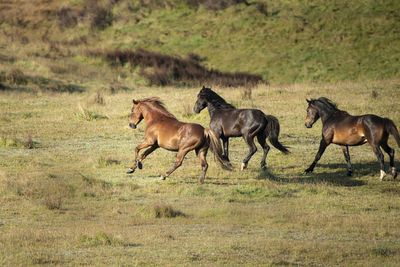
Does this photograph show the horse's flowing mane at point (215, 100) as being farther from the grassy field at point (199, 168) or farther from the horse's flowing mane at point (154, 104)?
the horse's flowing mane at point (154, 104)

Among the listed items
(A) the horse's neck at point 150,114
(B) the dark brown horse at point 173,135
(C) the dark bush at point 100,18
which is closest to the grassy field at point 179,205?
(B) the dark brown horse at point 173,135

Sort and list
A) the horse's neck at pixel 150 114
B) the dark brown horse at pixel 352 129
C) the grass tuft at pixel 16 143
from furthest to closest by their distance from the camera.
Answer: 1. the grass tuft at pixel 16 143
2. the dark brown horse at pixel 352 129
3. the horse's neck at pixel 150 114

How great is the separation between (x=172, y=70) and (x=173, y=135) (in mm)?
25884

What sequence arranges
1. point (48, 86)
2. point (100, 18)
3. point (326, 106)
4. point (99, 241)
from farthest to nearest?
point (100, 18), point (48, 86), point (326, 106), point (99, 241)

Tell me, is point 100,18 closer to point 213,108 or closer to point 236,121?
point 213,108

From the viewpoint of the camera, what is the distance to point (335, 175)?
53.9 feet

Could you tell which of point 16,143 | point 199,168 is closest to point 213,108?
point 199,168

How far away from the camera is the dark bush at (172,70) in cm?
3819

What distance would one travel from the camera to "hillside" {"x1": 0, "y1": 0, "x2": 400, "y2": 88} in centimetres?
3994

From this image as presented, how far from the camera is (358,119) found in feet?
51.5

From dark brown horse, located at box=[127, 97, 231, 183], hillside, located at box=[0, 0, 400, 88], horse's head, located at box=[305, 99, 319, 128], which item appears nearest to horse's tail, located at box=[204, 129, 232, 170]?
dark brown horse, located at box=[127, 97, 231, 183]

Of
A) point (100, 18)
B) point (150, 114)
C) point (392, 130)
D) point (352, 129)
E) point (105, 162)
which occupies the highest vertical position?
point (100, 18)

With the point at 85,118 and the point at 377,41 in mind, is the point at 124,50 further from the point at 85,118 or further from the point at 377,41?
the point at 85,118

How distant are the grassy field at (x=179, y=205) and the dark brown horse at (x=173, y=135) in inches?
25.3
